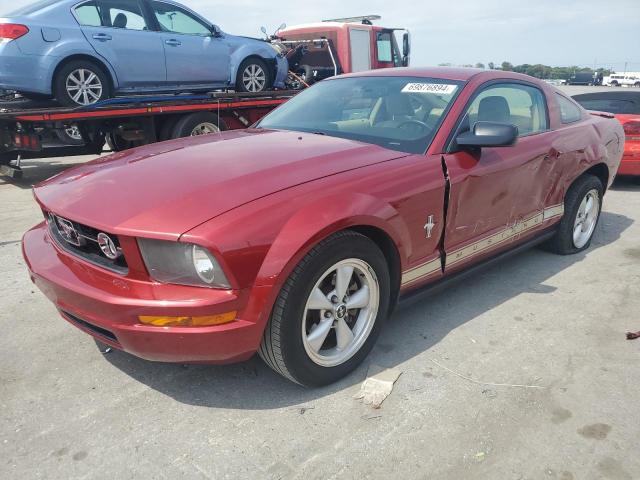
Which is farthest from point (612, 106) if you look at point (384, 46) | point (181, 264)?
point (181, 264)

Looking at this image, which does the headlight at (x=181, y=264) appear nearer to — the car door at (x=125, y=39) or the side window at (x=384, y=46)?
the car door at (x=125, y=39)

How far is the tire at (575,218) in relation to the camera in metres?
4.24

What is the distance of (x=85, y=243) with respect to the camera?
246 cm

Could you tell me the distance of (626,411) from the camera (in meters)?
2.44

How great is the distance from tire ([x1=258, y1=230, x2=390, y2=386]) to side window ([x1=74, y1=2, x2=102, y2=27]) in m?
5.81

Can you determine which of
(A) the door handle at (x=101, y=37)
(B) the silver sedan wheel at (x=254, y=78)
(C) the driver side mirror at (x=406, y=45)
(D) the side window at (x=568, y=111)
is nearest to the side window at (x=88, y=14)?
(A) the door handle at (x=101, y=37)

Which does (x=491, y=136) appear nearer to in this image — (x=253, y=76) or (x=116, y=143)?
(x=116, y=143)

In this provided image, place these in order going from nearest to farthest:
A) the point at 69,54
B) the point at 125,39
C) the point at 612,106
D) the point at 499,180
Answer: the point at 499,180, the point at 69,54, the point at 125,39, the point at 612,106

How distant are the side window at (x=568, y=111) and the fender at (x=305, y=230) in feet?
7.51

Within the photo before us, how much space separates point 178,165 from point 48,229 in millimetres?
787

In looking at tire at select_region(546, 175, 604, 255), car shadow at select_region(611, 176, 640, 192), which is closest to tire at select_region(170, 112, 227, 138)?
tire at select_region(546, 175, 604, 255)

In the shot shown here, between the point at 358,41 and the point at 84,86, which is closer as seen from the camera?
the point at 84,86

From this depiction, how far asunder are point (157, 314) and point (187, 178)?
688mm

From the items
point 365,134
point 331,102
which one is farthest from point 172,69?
point 365,134
